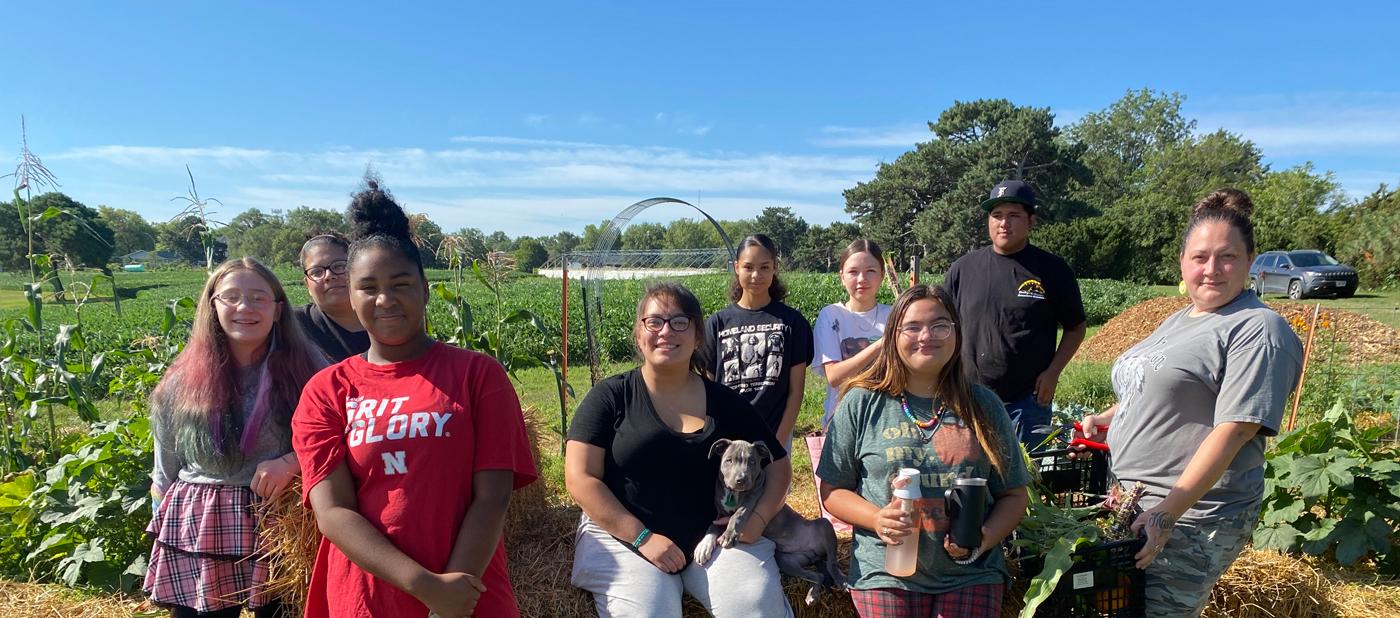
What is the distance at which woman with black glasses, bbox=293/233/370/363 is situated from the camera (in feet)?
11.4

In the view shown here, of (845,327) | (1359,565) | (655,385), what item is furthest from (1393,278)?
(655,385)

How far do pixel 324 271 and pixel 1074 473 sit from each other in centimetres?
384

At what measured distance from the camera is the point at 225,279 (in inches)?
108

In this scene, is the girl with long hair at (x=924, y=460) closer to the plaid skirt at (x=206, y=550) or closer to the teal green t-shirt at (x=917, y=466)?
the teal green t-shirt at (x=917, y=466)

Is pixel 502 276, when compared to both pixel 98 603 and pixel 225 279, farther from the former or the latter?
pixel 98 603

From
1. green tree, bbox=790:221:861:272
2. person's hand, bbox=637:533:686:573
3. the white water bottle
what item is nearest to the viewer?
the white water bottle

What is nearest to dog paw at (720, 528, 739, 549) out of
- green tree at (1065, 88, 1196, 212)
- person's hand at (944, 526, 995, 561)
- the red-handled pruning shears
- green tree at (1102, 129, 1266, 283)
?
person's hand at (944, 526, 995, 561)

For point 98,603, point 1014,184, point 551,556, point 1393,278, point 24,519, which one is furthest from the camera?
point 1393,278

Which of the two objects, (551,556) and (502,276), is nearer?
(551,556)

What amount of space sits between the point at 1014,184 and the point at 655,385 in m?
2.67

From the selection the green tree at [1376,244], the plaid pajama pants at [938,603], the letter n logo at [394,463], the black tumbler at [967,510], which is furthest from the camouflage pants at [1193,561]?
the green tree at [1376,244]

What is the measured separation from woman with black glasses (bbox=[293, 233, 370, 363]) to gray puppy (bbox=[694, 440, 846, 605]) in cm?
195

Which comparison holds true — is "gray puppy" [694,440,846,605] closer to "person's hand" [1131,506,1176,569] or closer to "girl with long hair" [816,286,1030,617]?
"girl with long hair" [816,286,1030,617]

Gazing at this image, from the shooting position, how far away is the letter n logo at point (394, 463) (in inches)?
84.4
